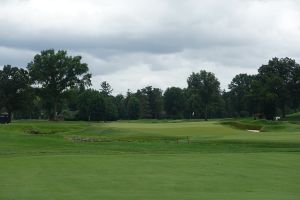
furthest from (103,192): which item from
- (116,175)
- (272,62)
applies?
(272,62)

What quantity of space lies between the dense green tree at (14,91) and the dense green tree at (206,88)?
63.9 m

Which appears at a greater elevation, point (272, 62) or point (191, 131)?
point (272, 62)

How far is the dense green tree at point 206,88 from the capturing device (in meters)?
168

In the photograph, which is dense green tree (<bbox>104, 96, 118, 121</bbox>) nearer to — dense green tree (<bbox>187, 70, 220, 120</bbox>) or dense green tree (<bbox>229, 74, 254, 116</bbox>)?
dense green tree (<bbox>187, 70, 220, 120</bbox>)

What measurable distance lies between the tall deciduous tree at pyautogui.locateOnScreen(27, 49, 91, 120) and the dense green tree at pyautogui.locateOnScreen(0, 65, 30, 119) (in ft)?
10.0

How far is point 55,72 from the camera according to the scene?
11631 cm

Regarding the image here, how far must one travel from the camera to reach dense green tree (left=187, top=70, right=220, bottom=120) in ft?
550

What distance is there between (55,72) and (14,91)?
11015mm

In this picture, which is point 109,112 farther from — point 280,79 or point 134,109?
point 280,79

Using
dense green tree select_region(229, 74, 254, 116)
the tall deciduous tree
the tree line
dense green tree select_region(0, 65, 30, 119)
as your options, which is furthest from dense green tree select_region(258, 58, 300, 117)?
dense green tree select_region(0, 65, 30, 119)

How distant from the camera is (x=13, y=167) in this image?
2036 centimetres

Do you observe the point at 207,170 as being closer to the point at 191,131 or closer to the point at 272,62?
the point at 191,131

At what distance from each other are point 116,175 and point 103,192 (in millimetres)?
3721

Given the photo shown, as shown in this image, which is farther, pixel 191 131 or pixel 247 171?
pixel 191 131
